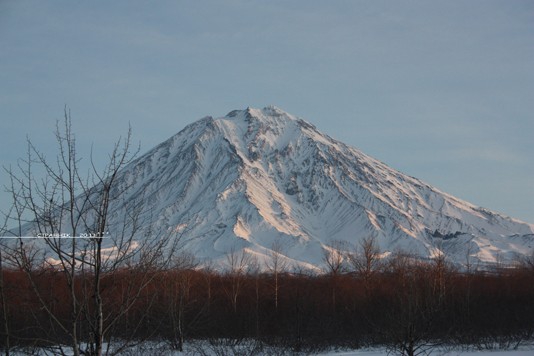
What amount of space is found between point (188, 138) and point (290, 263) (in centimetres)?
7242

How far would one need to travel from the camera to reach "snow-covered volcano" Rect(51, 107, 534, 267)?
148m

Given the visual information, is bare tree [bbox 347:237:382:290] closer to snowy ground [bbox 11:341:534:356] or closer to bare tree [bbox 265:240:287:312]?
bare tree [bbox 265:240:287:312]

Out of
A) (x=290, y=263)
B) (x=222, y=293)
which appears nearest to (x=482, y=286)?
(x=222, y=293)

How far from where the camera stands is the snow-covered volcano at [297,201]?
148500 mm

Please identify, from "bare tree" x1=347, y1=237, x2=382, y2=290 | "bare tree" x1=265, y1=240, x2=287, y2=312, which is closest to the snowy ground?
"bare tree" x1=265, y1=240, x2=287, y2=312

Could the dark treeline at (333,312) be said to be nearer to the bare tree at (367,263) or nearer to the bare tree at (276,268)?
the bare tree at (276,268)

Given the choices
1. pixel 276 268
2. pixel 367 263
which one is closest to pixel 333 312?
pixel 276 268

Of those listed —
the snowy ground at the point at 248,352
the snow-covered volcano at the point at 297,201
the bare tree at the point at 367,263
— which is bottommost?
the snowy ground at the point at 248,352

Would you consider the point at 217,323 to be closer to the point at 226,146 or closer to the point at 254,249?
the point at 254,249

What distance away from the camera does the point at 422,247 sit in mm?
150875

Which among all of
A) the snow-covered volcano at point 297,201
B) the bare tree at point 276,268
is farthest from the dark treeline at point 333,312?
the snow-covered volcano at point 297,201

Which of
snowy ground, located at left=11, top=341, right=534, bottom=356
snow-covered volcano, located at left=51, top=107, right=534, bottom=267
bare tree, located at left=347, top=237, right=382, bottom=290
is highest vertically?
snow-covered volcano, located at left=51, top=107, right=534, bottom=267

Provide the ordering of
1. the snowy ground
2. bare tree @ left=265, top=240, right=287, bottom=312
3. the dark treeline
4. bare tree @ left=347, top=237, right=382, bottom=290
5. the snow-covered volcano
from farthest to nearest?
the snow-covered volcano, bare tree @ left=347, top=237, right=382, bottom=290, bare tree @ left=265, top=240, right=287, bottom=312, the dark treeline, the snowy ground

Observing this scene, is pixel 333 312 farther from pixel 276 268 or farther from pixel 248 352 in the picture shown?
pixel 248 352
